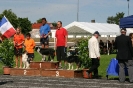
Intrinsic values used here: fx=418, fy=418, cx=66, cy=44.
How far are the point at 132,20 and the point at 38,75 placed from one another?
4.82 m

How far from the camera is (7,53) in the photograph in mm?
19188

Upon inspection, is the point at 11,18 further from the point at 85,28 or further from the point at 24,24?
the point at 85,28

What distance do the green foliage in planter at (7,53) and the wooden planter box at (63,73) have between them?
2.55 m

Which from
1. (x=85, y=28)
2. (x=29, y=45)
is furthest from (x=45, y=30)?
(x=85, y=28)

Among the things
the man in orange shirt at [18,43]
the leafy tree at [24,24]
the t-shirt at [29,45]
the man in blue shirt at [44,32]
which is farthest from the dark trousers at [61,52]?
the leafy tree at [24,24]

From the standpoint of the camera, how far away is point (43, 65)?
17.8m

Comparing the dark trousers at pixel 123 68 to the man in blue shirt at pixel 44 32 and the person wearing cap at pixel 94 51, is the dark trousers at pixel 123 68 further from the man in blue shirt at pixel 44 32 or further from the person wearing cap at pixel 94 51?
the man in blue shirt at pixel 44 32

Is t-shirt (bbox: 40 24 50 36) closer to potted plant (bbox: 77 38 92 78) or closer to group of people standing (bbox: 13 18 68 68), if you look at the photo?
group of people standing (bbox: 13 18 68 68)

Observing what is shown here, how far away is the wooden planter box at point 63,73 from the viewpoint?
16.5m

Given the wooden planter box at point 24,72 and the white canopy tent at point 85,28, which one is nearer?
the wooden planter box at point 24,72

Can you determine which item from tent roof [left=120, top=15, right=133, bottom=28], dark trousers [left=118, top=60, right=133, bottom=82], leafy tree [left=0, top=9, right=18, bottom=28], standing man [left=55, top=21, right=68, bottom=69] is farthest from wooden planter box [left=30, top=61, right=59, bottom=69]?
leafy tree [left=0, top=9, right=18, bottom=28]

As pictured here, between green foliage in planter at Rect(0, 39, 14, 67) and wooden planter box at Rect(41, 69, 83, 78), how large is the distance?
8.37ft

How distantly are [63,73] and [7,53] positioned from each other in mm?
3631

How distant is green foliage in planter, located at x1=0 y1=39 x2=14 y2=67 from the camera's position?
19.1 m
